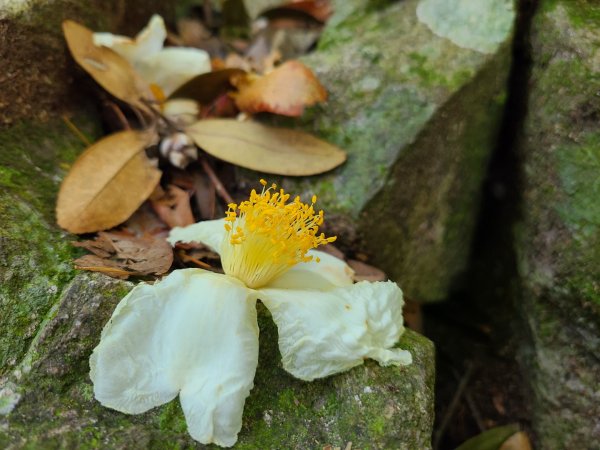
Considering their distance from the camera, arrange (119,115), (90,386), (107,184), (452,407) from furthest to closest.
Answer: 1. (452,407)
2. (119,115)
3. (107,184)
4. (90,386)

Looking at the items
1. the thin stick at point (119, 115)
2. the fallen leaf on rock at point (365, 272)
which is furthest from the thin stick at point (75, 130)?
the fallen leaf on rock at point (365, 272)

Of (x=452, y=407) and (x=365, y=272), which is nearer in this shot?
(x=365, y=272)

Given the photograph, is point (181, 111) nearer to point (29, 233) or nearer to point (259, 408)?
point (29, 233)

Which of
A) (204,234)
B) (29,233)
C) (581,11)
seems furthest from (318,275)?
(581,11)

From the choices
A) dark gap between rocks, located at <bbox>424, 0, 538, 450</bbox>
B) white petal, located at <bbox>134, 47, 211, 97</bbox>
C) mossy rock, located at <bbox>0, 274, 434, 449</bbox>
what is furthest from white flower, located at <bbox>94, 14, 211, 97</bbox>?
dark gap between rocks, located at <bbox>424, 0, 538, 450</bbox>

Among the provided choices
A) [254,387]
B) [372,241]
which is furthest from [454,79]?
[254,387]

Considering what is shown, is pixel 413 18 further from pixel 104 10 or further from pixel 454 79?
pixel 104 10

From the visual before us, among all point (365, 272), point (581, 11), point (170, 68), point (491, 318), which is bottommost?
point (491, 318)
